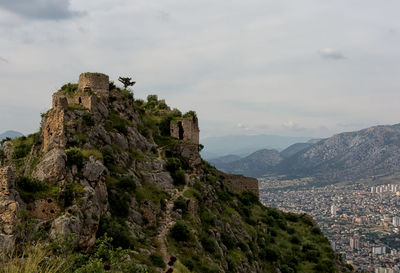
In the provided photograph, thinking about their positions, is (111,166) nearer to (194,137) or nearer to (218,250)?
(218,250)

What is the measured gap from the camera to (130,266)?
16.4 m

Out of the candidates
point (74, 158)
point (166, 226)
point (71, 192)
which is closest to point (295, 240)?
point (166, 226)

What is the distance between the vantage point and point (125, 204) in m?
26.7

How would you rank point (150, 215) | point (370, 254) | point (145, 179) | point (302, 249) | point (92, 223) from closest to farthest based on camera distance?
point (92, 223) → point (150, 215) → point (145, 179) → point (302, 249) → point (370, 254)

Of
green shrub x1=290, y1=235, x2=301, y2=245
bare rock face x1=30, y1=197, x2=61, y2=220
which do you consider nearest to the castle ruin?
bare rock face x1=30, y1=197, x2=61, y2=220

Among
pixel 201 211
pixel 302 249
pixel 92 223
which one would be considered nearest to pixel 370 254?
pixel 302 249

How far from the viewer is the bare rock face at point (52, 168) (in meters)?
21.8

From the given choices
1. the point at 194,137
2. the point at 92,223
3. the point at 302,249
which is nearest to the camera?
the point at 92,223

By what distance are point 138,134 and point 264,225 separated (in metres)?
20.1

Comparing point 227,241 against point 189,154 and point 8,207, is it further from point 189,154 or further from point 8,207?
point 8,207

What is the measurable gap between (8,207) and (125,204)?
9.96m

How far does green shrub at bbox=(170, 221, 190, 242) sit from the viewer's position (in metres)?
27.5

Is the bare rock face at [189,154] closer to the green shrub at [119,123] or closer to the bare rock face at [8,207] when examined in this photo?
the green shrub at [119,123]

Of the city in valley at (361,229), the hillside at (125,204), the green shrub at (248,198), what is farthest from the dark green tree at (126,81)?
the city in valley at (361,229)
